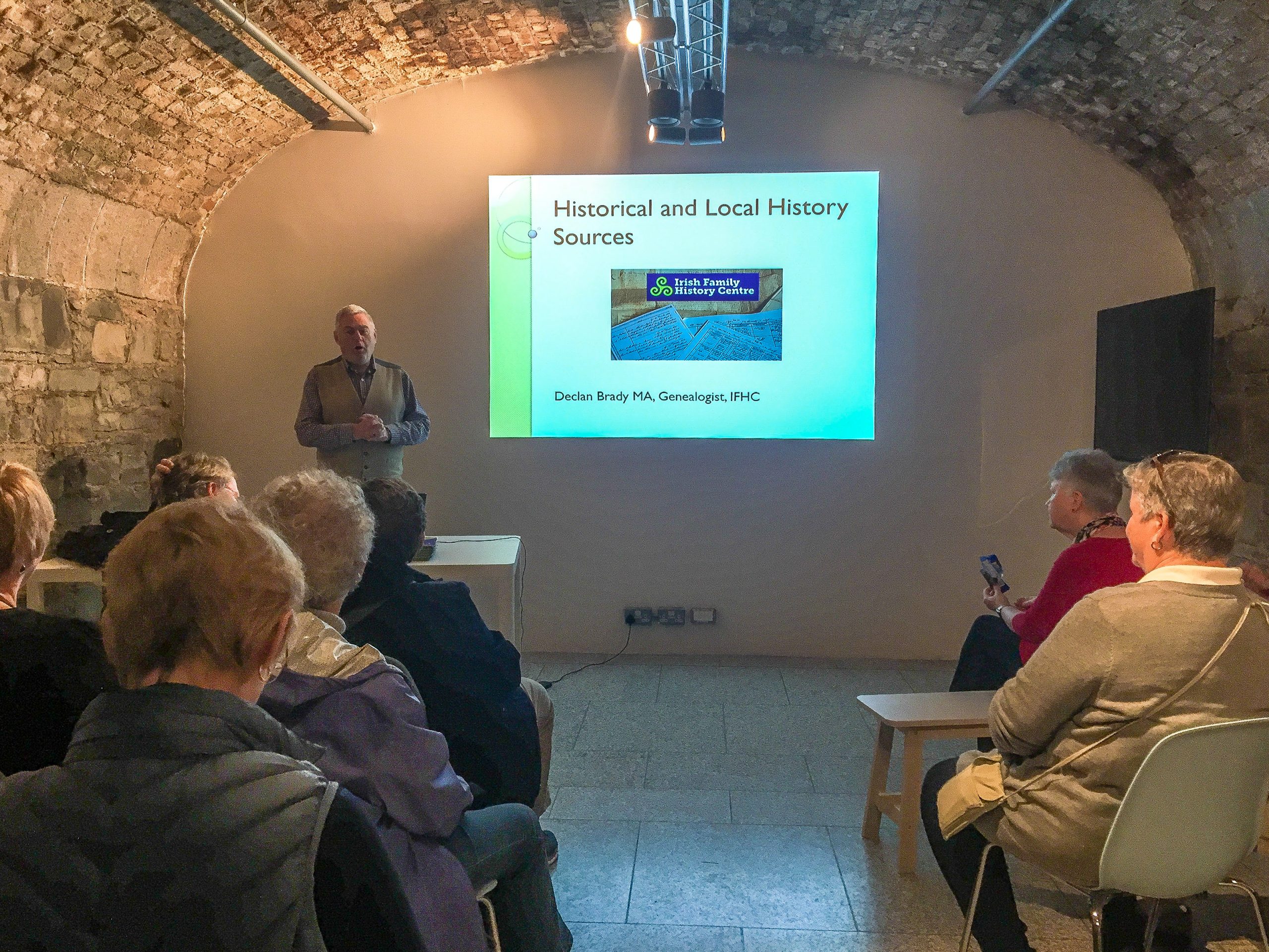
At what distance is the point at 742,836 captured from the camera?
301 cm

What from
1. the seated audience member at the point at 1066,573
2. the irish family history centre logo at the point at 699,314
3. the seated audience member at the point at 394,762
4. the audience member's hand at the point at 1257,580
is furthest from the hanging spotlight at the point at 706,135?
the seated audience member at the point at 394,762

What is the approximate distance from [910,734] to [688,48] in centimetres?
285

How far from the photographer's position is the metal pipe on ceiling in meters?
3.67

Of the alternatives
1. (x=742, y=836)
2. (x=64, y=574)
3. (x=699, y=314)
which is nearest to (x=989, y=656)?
(x=742, y=836)

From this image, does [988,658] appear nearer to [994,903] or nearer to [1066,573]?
[1066,573]

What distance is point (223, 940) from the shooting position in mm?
940

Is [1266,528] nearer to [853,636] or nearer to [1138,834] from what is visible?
[853,636]

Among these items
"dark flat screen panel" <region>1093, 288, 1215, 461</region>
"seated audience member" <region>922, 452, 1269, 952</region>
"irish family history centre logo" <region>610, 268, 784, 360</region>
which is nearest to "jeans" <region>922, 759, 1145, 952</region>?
"seated audience member" <region>922, 452, 1269, 952</region>

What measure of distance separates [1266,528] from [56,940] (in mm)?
4592

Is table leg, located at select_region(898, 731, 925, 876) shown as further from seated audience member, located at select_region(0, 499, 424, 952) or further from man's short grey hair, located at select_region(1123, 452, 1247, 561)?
seated audience member, located at select_region(0, 499, 424, 952)

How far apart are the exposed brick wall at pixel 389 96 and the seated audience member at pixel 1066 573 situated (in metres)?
1.83

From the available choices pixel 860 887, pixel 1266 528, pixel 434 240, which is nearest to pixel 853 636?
pixel 1266 528

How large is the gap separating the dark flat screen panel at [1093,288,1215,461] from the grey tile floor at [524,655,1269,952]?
147cm

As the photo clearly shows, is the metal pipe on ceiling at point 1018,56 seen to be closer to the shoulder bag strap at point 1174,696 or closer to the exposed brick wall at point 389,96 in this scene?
the exposed brick wall at point 389,96
